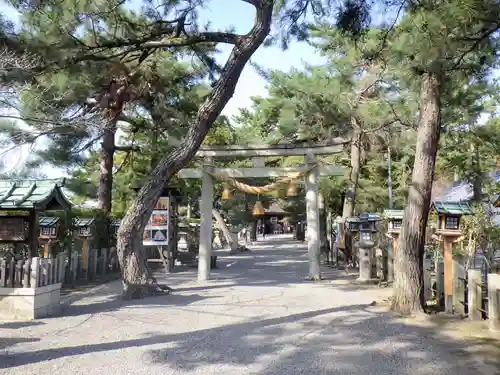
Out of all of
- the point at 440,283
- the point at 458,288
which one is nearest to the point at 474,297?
the point at 458,288

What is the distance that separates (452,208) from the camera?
25.9ft

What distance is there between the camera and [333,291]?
32.3 ft

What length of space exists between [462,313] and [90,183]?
1321cm

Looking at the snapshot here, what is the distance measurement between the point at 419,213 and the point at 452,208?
2.99 ft

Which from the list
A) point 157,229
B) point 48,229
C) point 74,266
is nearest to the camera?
point 48,229

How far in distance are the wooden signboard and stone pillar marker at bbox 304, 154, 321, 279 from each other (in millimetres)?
6771

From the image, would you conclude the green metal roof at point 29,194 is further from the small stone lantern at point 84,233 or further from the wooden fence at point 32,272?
the small stone lantern at point 84,233

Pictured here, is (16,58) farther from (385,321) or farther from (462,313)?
(462,313)

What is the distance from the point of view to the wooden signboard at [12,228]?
7.37m

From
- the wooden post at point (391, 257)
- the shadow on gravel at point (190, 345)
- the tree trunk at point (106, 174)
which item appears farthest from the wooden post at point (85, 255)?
the wooden post at point (391, 257)

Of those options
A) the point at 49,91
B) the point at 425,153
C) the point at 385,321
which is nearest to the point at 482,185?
the point at 425,153

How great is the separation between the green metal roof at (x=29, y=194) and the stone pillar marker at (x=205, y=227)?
4660 mm

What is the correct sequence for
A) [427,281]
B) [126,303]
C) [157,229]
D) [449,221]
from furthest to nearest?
[157,229], [427,281], [126,303], [449,221]

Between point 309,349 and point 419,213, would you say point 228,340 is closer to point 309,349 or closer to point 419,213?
point 309,349
